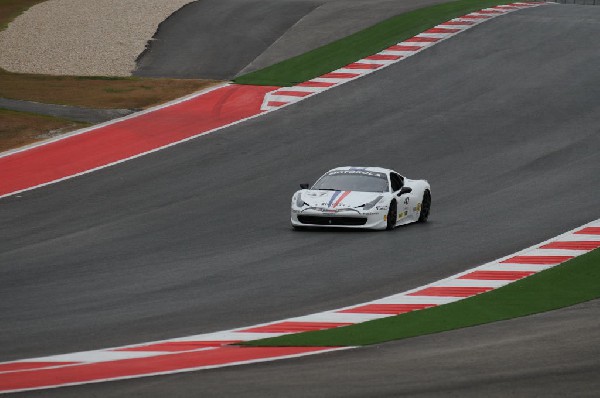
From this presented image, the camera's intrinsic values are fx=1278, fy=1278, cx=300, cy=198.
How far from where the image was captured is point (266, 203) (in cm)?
2631

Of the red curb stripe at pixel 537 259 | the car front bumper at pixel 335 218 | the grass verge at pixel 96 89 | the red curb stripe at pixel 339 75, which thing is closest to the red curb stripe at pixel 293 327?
the red curb stripe at pixel 537 259

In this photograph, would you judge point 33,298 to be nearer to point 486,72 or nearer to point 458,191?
point 458,191

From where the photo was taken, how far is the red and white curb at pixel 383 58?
36.8m

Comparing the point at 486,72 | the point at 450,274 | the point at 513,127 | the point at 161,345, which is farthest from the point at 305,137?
the point at 161,345

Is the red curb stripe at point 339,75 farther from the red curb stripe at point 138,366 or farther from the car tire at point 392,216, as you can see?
the red curb stripe at point 138,366

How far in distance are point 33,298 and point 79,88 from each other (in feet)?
71.5

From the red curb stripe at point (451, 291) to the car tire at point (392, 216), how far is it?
5.57 meters

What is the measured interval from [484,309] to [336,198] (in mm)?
7560

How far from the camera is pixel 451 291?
58.6 feet

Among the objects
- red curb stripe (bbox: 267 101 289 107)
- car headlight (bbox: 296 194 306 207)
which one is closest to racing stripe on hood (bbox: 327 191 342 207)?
car headlight (bbox: 296 194 306 207)

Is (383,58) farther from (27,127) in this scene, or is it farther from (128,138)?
(27,127)

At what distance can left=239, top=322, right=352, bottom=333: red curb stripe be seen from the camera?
1495 centimetres

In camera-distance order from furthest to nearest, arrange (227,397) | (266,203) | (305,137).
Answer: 1. (305,137)
2. (266,203)
3. (227,397)

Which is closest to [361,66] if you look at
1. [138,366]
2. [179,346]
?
[179,346]
